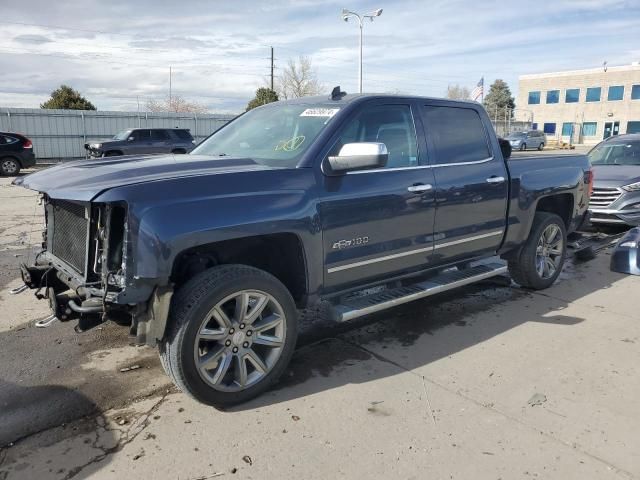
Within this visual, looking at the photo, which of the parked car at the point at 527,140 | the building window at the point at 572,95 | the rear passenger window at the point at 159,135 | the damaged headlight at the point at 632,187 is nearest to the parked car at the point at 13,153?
the rear passenger window at the point at 159,135

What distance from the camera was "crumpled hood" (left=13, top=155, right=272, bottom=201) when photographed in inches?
117

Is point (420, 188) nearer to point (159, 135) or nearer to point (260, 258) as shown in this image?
point (260, 258)

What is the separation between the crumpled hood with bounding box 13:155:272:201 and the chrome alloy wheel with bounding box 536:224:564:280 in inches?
138

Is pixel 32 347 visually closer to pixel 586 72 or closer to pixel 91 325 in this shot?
pixel 91 325

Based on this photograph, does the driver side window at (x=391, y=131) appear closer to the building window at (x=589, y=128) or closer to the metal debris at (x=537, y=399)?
the metal debris at (x=537, y=399)

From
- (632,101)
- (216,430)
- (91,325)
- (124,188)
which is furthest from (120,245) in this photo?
(632,101)

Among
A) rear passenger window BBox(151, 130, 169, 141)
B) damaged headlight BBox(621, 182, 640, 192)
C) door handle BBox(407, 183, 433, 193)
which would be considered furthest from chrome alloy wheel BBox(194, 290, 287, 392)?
rear passenger window BBox(151, 130, 169, 141)

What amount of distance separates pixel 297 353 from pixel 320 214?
48.3 inches

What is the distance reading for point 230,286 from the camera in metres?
3.13

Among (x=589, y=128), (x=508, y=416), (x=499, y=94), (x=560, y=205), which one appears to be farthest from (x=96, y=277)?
(x=499, y=94)

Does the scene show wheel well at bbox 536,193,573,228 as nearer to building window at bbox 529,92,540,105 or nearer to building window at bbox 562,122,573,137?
building window at bbox 562,122,573,137

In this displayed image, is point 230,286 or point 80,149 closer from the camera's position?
point 230,286

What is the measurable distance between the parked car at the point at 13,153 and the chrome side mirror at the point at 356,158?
18.8 meters

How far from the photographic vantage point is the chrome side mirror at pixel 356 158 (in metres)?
3.42
